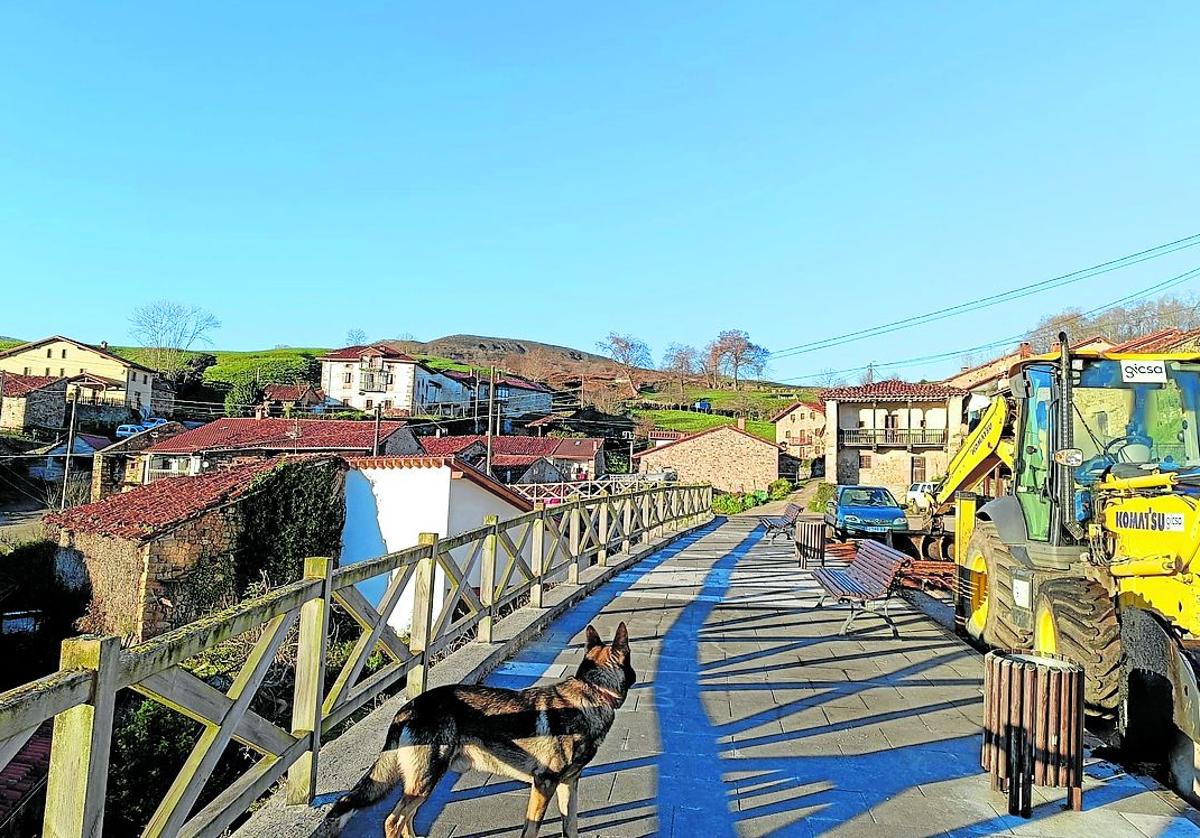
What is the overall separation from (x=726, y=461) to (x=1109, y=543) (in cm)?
4551

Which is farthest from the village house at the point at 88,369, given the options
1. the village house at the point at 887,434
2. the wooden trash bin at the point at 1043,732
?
the wooden trash bin at the point at 1043,732

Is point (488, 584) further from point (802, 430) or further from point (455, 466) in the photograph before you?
point (802, 430)

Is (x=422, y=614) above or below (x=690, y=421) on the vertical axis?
below

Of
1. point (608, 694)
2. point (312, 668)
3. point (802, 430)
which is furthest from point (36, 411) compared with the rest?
point (608, 694)

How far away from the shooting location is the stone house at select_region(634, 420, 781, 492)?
50.4 meters

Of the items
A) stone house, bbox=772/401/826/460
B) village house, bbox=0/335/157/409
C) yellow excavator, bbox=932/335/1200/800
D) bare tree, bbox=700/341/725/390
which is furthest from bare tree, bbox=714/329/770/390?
yellow excavator, bbox=932/335/1200/800

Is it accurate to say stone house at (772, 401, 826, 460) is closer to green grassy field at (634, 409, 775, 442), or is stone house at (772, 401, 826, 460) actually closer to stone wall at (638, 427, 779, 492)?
green grassy field at (634, 409, 775, 442)

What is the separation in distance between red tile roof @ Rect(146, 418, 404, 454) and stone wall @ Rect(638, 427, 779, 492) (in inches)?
828

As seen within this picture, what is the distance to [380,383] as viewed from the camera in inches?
2606

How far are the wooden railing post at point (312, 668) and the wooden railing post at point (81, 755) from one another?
144 cm

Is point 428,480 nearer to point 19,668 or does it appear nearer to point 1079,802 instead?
point 19,668

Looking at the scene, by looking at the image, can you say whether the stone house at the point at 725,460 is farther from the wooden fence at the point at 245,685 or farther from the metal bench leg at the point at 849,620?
the wooden fence at the point at 245,685

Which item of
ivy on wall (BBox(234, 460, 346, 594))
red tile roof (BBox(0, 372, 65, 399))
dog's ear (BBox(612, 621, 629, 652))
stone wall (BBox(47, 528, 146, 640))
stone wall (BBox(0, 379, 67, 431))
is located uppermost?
red tile roof (BBox(0, 372, 65, 399))

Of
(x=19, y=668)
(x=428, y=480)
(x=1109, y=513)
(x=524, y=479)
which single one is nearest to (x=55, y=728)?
(x=1109, y=513)
